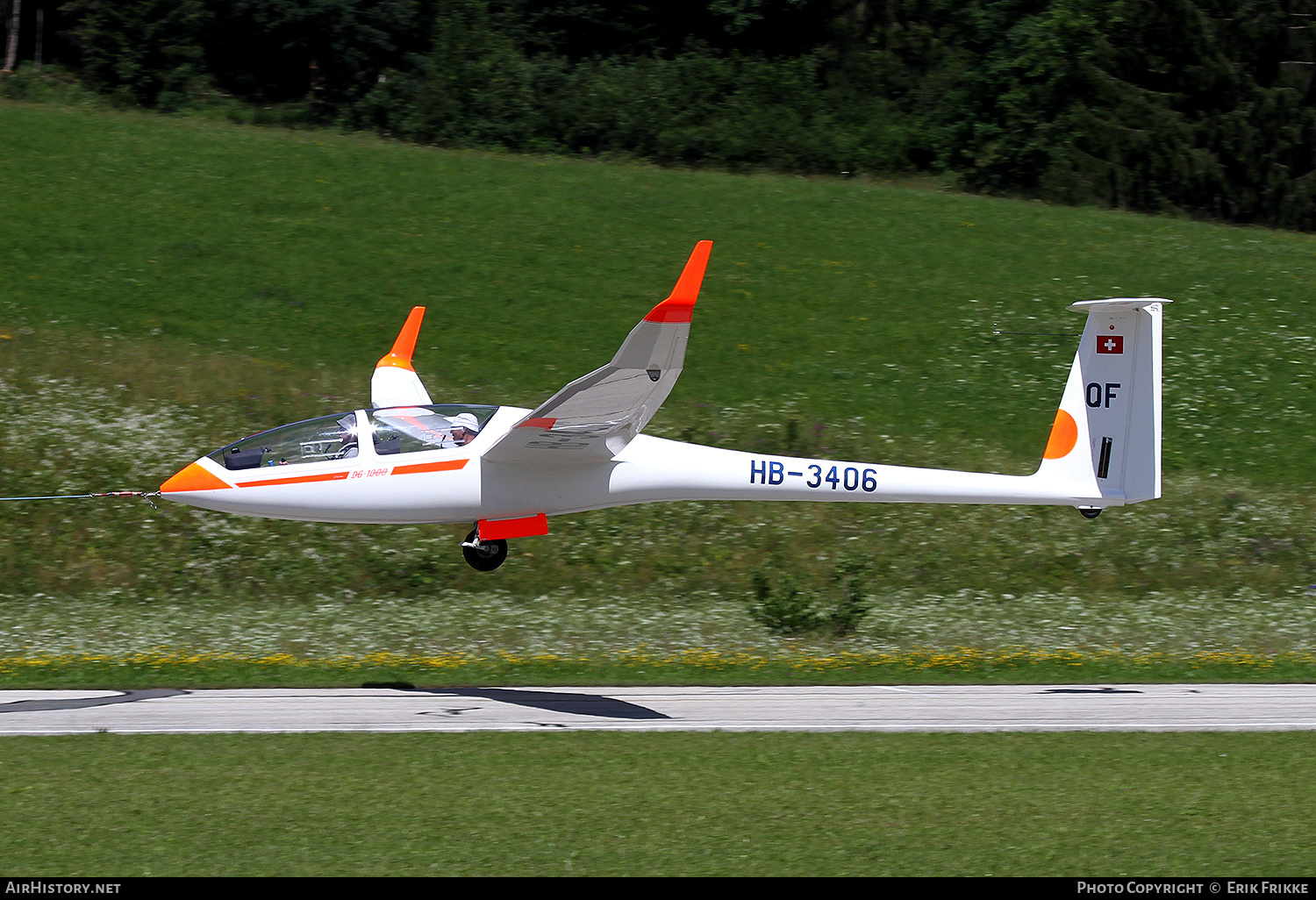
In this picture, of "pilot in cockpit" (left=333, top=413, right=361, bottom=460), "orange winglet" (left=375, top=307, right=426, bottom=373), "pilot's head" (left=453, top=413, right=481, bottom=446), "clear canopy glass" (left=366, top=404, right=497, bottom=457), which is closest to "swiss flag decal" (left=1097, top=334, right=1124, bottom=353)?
"clear canopy glass" (left=366, top=404, right=497, bottom=457)

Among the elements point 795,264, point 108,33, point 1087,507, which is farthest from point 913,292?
point 108,33

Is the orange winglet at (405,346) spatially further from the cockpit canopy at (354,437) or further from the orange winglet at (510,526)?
the orange winglet at (510,526)

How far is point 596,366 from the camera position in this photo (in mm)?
28719

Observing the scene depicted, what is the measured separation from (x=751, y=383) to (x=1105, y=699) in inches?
536

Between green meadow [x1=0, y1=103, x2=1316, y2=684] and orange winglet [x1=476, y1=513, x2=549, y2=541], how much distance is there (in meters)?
5.02

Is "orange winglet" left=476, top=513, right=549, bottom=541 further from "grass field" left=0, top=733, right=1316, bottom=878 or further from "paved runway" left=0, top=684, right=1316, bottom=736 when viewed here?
"grass field" left=0, top=733, right=1316, bottom=878

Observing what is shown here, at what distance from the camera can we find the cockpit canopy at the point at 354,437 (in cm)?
1476

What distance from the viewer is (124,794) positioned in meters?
11.2

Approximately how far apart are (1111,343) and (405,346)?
9846 millimetres

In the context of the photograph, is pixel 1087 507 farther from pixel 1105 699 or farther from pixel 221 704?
pixel 221 704

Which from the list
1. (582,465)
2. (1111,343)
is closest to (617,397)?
(582,465)

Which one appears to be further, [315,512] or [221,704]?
[221,704]

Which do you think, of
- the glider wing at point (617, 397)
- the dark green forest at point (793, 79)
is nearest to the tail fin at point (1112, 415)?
the glider wing at point (617, 397)

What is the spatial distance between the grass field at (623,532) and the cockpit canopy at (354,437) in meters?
3.17
